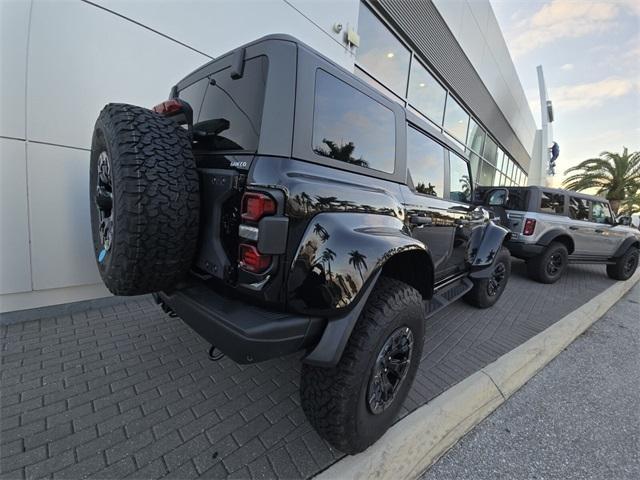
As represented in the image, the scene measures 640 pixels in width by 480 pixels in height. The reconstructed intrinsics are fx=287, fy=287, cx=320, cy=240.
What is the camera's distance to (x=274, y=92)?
1426 millimetres

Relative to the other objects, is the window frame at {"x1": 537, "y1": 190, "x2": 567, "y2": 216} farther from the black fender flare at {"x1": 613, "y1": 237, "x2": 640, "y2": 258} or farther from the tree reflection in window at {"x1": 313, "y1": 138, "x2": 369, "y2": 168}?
the tree reflection in window at {"x1": 313, "y1": 138, "x2": 369, "y2": 168}

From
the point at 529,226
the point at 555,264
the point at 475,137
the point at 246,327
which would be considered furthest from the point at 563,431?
the point at 475,137

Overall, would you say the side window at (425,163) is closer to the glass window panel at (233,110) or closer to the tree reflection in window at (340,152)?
the tree reflection in window at (340,152)

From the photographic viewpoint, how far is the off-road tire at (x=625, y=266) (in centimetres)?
644

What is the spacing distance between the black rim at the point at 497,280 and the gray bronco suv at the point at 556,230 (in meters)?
1.36

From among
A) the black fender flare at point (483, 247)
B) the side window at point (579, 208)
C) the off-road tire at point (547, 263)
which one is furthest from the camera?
the side window at point (579, 208)

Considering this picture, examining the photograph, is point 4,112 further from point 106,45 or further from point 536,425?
point 536,425

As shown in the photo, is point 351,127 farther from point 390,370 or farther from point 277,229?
point 390,370

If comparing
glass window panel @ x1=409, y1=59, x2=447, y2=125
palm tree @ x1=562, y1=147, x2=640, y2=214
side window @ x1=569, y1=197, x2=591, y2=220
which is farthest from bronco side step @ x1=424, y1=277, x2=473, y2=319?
palm tree @ x1=562, y1=147, x2=640, y2=214

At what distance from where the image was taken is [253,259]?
1.38 m

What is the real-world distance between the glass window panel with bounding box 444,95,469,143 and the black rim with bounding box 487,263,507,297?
293 inches

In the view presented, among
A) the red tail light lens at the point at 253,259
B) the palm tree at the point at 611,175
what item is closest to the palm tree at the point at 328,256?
the red tail light lens at the point at 253,259

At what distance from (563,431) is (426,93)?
29.1 ft

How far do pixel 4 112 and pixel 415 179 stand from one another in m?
3.61
